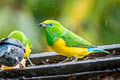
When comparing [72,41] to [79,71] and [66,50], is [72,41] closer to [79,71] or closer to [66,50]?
[66,50]

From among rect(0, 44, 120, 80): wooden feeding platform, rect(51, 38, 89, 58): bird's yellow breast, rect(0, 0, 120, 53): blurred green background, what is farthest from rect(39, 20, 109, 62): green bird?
rect(0, 0, 120, 53): blurred green background

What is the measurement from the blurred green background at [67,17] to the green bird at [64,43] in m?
3.46

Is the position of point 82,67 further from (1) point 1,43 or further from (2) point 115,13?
(2) point 115,13

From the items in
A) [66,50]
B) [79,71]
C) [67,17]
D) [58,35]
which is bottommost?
[79,71]

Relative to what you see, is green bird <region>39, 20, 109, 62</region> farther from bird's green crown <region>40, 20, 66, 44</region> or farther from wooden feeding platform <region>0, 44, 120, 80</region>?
wooden feeding platform <region>0, 44, 120, 80</region>

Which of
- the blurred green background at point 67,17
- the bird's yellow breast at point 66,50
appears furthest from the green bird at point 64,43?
the blurred green background at point 67,17

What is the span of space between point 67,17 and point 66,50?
4367 mm

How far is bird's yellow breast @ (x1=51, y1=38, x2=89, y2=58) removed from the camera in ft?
12.6

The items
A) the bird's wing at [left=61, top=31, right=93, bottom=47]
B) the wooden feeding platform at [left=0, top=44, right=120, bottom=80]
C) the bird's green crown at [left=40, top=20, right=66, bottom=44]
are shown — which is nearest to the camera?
the wooden feeding platform at [left=0, top=44, right=120, bottom=80]

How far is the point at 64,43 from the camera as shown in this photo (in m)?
3.95

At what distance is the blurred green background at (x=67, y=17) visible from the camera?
7641mm

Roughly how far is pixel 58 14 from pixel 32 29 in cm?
103

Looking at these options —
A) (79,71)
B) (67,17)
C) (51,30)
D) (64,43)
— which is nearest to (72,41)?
(64,43)

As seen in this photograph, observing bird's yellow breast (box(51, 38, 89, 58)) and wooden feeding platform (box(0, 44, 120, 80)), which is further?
bird's yellow breast (box(51, 38, 89, 58))
